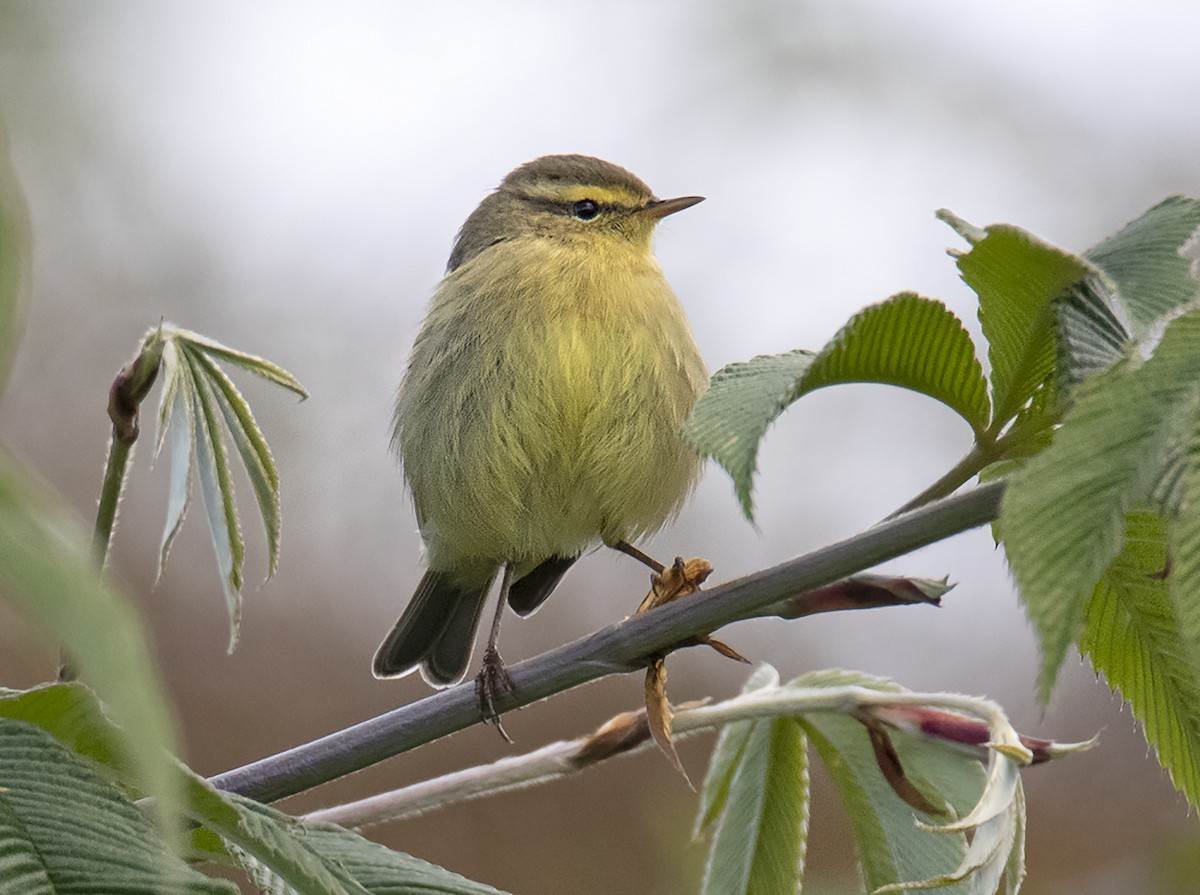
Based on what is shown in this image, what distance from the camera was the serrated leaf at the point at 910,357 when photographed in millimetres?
1043

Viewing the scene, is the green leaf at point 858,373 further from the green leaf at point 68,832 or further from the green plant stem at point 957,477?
the green leaf at point 68,832

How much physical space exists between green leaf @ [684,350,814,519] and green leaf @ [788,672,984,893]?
0.42 m

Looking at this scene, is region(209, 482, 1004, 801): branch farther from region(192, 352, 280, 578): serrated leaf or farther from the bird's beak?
the bird's beak

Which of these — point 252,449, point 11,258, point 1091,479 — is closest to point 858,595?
point 1091,479

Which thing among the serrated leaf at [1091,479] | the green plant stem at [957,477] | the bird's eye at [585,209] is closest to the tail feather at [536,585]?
the bird's eye at [585,209]

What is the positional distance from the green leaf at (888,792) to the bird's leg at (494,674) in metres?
0.33

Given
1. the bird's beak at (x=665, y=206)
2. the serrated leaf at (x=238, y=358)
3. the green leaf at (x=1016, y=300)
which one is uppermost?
the bird's beak at (x=665, y=206)

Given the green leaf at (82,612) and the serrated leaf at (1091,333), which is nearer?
the green leaf at (82,612)

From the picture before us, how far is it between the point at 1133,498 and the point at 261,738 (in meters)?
4.94

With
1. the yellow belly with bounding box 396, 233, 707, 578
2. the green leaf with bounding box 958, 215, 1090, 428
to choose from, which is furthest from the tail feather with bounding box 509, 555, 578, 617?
the green leaf with bounding box 958, 215, 1090, 428

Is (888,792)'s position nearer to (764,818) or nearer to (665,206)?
(764,818)

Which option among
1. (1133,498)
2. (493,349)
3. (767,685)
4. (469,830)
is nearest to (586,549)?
(493,349)

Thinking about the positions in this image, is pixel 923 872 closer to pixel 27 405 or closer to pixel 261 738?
pixel 261 738

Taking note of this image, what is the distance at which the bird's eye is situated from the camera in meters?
3.87
